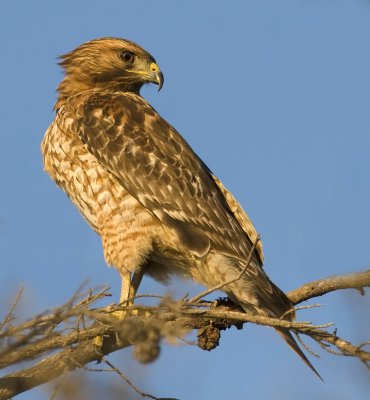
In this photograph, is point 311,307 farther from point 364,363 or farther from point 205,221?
point 205,221

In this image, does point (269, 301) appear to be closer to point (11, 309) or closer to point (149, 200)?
point (149, 200)

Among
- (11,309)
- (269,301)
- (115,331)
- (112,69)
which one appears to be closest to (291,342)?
(269,301)

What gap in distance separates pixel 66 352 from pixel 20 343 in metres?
1.96

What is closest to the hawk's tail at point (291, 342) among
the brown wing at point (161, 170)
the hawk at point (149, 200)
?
the hawk at point (149, 200)

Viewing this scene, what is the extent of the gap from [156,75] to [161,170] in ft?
4.78

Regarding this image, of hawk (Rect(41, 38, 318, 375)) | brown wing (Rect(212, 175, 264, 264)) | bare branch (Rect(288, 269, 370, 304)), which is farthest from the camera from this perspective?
brown wing (Rect(212, 175, 264, 264))

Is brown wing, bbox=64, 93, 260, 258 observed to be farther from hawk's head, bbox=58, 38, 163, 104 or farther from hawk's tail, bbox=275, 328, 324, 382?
hawk's tail, bbox=275, 328, 324, 382

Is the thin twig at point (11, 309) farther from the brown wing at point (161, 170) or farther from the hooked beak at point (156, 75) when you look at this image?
the hooked beak at point (156, 75)

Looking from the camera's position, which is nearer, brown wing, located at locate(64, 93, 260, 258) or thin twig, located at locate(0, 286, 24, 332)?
thin twig, located at locate(0, 286, 24, 332)

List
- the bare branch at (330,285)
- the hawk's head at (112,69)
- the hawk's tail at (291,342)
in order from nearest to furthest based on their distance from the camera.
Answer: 1. the bare branch at (330,285)
2. the hawk's tail at (291,342)
3. the hawk's head at (112,69)

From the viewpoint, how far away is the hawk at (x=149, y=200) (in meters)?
7.15

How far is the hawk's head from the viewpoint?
28.6ft

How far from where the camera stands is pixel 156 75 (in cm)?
861

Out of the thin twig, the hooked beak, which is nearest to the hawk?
the hooked beak
